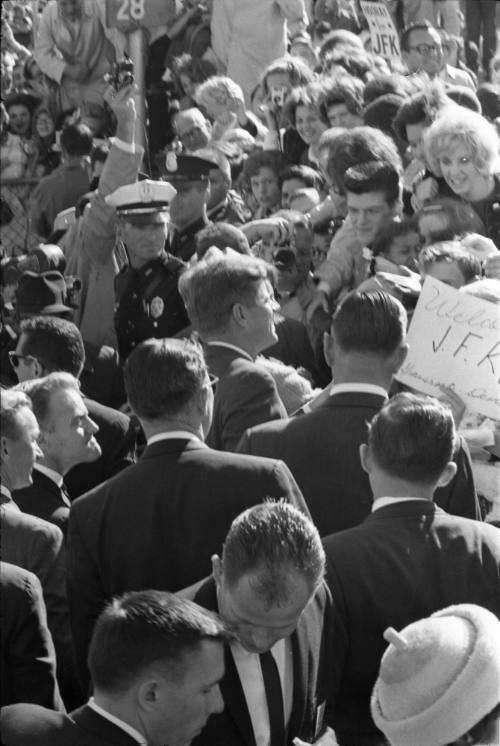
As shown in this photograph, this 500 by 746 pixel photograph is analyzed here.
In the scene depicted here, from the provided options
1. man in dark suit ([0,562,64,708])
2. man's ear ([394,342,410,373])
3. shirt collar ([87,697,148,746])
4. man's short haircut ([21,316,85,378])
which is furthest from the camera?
man's short haircut ([21,316,85,378])

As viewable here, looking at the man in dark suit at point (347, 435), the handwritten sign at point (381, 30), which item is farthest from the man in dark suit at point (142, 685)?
the handwritten sign at point (381, 30)

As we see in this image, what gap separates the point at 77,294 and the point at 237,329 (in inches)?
92.5

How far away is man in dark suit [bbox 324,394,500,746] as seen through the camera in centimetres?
341

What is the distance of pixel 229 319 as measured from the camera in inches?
180

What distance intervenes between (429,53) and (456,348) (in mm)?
4846

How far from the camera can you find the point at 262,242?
690cm

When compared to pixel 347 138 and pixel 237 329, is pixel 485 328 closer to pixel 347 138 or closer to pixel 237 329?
pixel 237 329

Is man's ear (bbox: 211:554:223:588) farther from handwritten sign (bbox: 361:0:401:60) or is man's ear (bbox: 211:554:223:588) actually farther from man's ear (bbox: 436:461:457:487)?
handwritten sign (bbox: 361:0:401:60)

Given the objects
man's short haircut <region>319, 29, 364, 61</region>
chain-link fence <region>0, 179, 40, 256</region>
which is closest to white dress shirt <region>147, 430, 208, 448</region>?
chain-link fence <region>0, 179, 40, 256</region>

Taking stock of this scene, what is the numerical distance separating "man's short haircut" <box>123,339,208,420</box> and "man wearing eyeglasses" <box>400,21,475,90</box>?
5.41 meters

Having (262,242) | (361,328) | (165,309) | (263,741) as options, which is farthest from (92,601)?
(262,242)

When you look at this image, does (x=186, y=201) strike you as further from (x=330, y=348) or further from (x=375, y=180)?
(x=330, y=348)

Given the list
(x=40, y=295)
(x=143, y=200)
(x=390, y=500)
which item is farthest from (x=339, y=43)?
(x=390, y=500)

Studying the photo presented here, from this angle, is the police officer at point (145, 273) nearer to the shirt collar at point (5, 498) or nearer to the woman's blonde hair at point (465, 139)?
the woman's blonde hair at point (465, 139)
